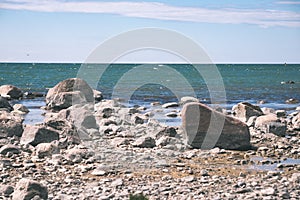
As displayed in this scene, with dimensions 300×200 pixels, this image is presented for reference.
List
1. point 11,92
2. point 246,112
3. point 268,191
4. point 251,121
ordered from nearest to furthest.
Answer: point 268,191, point 251,121, point 246,112, point 11,92

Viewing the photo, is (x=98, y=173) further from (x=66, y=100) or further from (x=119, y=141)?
(x=66, y=100)

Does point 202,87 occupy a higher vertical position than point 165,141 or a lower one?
higher

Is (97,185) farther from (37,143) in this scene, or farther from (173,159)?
(37,143)

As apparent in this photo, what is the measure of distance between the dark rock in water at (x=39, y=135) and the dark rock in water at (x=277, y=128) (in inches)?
320

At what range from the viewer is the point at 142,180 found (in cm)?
1257

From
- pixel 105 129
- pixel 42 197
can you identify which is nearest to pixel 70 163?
pixel 42 197

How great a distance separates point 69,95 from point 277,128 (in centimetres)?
1399

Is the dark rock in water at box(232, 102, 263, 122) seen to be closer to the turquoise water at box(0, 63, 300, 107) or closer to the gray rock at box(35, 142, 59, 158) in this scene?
the gray rock at box(35, 142, 59, 158)

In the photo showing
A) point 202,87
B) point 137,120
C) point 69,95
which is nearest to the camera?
point 137,120

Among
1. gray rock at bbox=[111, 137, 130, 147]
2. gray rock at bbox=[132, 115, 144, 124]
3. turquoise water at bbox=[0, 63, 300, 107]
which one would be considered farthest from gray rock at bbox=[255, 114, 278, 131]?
turquoise water at bbox=[0, 63, 300, 107]

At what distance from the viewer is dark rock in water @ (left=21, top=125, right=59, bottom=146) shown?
16609 mm

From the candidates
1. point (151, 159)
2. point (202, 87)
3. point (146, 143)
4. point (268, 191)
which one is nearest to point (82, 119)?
point (146, 143)

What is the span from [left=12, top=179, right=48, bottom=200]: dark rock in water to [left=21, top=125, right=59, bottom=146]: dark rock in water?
5962mm

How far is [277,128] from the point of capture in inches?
779
